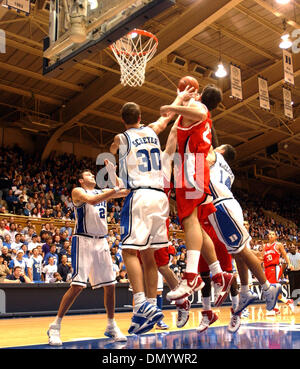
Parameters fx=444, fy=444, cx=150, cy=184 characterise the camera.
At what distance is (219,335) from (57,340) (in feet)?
6.15

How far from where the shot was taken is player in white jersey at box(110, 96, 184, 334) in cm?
404

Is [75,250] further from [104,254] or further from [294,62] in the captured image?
[294,62]

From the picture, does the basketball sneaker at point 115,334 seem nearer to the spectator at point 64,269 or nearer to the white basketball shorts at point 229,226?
the white basketball shorts at point 229,226

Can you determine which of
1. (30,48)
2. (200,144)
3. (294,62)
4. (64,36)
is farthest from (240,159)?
(200,144)

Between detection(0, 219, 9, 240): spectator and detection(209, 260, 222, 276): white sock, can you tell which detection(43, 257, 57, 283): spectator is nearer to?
detection(0, 219, 9, 240): spectator

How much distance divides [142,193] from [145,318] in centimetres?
116

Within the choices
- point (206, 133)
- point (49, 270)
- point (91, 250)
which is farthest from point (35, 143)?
point (206, 133)

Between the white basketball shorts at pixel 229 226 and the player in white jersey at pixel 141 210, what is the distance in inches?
28.8

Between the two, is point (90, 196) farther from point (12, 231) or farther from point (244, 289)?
point (12, 231)

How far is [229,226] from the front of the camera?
15.8 ft

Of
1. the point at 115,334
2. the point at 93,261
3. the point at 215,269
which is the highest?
the point at 93,261

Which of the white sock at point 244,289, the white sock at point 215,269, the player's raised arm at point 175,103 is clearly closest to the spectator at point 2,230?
the player's raised arm at point 175,103

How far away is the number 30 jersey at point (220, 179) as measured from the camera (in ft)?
16.3

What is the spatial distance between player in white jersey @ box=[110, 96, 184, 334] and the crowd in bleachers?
0.72 meters
